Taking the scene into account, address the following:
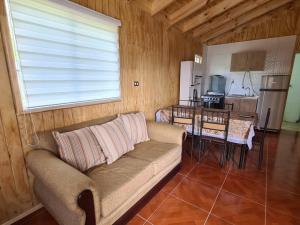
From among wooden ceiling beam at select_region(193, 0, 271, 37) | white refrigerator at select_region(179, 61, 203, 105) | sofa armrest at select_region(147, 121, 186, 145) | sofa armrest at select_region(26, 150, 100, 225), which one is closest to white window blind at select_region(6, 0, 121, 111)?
sofa armrest at select_region(26, 150, 100, 225)

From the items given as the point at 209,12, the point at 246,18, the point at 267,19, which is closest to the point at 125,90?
the point at 209,12

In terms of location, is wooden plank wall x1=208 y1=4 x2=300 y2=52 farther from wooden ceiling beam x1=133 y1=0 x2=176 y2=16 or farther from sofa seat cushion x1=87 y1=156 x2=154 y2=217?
sofa seat cushion x1=87 y1=156 x2=154 y2=217

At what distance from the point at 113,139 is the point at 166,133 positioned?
2.68ft

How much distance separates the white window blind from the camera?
1.51 m

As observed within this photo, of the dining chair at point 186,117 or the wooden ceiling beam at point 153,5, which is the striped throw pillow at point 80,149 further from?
the wooden ceiling beam at point 153,5

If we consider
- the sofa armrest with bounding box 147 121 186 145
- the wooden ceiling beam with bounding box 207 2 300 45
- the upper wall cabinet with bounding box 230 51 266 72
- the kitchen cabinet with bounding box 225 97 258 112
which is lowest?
the sofa armrest with bounding box 147 121 186 145

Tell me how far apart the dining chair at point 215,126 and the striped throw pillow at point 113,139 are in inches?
47.0

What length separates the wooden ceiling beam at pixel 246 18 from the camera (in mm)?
3520

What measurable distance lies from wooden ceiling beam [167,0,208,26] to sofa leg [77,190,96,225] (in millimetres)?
3166

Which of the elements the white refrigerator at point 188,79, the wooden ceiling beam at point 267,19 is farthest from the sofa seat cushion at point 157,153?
the wooden ceiling beam at point 267,19

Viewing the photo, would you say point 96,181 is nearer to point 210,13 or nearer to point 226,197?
point 226,197

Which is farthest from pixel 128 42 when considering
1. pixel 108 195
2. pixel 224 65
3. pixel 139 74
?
pixel 224 65

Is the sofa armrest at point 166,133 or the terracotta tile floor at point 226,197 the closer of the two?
the terracotta tile floor at point 226,197

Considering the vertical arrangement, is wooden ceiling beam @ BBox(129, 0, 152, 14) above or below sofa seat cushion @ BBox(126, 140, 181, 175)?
above
